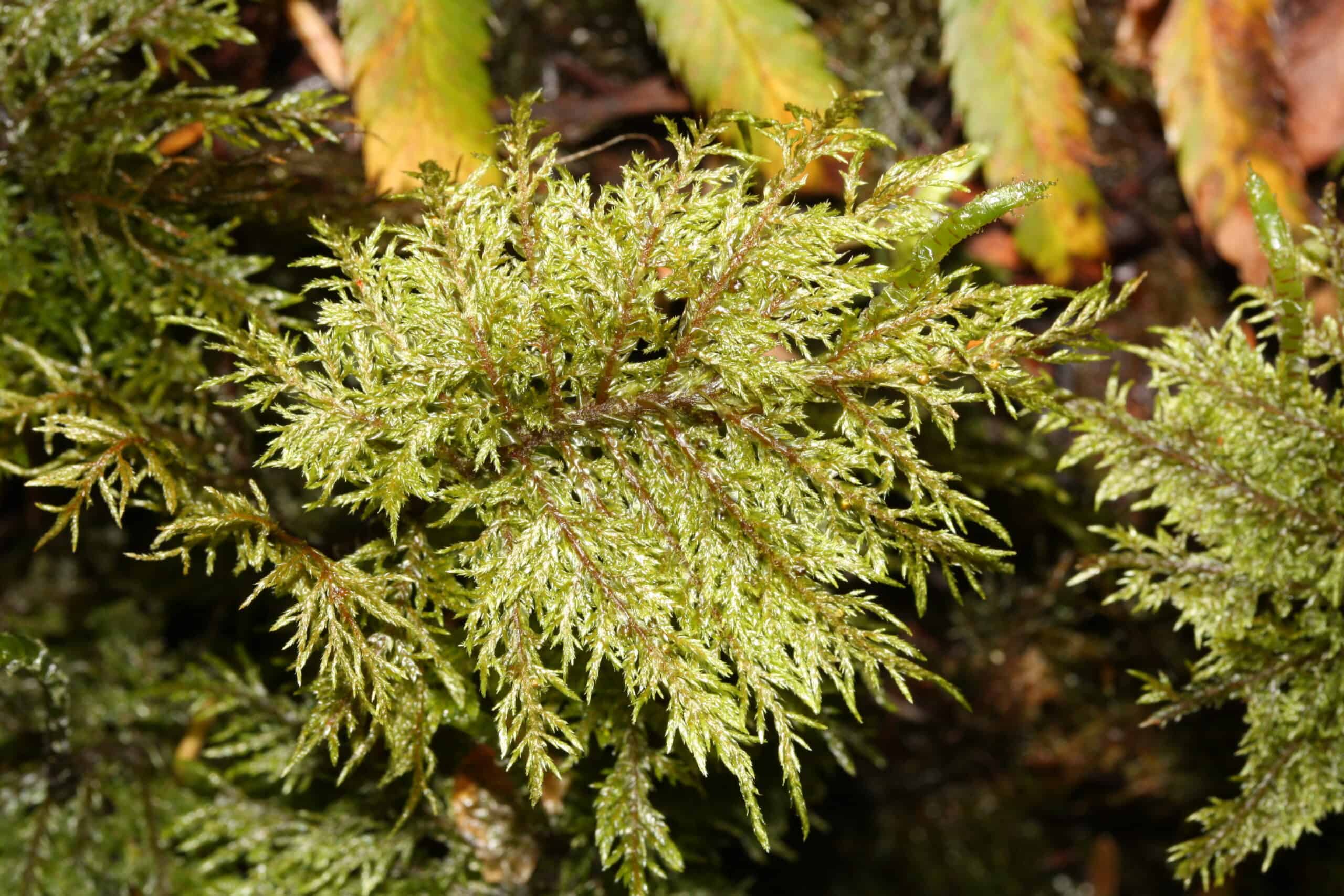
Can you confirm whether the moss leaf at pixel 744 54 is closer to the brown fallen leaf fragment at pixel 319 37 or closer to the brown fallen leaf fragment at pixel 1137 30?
the brown fallen leaf fragment at pixel 319 37

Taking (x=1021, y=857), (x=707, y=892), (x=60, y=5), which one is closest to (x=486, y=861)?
(x=707, y=892)

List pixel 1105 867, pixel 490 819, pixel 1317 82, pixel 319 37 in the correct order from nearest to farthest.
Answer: pixel 490 819 → pixel 319 37 → pixel 1317 82 → pixel 1105 867

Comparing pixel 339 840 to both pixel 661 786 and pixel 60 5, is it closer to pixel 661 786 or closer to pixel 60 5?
pixel 661 786

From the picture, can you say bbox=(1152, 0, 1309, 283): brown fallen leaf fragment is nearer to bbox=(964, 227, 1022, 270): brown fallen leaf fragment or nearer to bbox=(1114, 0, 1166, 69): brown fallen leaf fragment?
bbox=(1114, 0, 1166, 69): brown fallen leaf fragment

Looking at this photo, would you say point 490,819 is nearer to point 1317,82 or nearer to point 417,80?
point 417,80

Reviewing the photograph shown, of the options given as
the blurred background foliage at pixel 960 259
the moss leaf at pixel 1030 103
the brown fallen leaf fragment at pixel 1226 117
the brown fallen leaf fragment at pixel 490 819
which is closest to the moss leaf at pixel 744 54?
the blurred background foliage at pixel 960 259

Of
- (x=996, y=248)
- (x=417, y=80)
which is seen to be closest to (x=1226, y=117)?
(x=996, y=248)

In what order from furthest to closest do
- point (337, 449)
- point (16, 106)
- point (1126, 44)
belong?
point (1126, 44) → point (16, 106) → point (337, 449)
